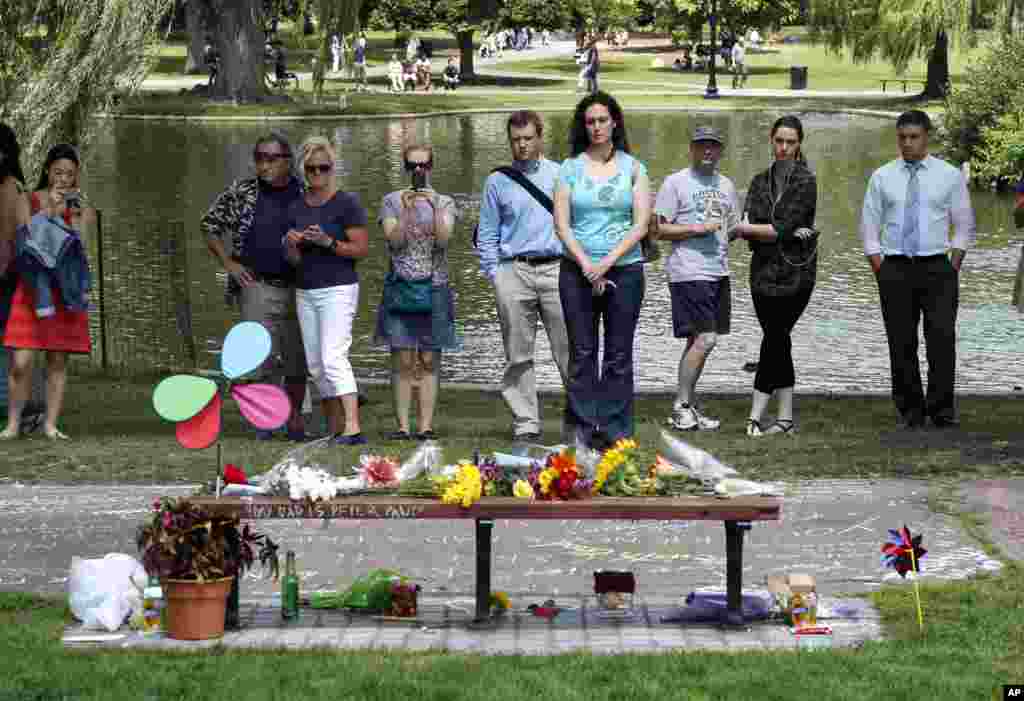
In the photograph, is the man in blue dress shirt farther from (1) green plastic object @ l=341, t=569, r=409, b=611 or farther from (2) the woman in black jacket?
(1) green plastic object @ l=341, t=569, r=409, b=611

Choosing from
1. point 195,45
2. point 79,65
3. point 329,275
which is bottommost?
point 329,275

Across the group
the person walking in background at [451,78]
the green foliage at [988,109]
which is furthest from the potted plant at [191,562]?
the person walking in background at [451,78]

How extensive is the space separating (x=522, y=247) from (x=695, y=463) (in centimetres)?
374

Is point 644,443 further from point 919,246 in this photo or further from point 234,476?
point 919,246

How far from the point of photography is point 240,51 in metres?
53.2

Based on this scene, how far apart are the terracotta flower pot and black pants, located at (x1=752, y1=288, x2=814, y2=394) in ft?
18.2

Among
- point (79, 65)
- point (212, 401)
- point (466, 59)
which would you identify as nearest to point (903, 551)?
point (212, 401)

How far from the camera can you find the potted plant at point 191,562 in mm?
7527

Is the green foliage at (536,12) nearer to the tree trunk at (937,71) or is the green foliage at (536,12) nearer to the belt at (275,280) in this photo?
the tree trunk at (937,71)

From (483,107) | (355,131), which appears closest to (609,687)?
(355,131)

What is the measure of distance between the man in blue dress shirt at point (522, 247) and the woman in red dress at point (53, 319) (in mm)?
2461

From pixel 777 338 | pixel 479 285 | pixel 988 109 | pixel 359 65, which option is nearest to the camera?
pixel 777 338

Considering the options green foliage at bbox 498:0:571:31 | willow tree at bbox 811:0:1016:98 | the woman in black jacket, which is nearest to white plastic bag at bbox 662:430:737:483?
the woman in black jacket

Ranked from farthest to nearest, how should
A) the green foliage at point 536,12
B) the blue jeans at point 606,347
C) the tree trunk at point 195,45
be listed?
the green foliage at point 536,12 < the tree trunk at point 195,45 < the blue jeans at point 606,347
